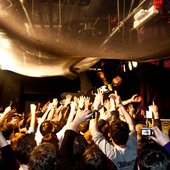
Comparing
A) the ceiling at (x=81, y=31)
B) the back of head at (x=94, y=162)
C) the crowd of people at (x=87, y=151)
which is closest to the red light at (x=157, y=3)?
the ceiling at (x=81, y=31)

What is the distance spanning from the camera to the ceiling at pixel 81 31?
132 inches

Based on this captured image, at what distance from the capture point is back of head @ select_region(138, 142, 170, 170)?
1682mm

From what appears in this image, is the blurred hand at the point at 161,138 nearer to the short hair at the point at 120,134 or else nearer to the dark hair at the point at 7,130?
the short hair at the point at 120,134

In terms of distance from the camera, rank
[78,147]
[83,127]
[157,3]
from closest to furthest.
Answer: [78,147]
[83,127]
[157,3]

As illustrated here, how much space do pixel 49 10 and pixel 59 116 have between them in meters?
2.32

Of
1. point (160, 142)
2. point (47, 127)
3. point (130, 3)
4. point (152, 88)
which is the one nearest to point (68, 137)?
point (160, 142)

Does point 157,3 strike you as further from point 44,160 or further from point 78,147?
point 44,160

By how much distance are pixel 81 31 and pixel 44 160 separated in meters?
2.14

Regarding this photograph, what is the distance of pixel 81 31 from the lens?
11.9ft

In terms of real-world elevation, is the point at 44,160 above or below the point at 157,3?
below

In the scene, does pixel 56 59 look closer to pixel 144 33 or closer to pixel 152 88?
pixel 144 33

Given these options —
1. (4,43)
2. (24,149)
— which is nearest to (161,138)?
(24,149)

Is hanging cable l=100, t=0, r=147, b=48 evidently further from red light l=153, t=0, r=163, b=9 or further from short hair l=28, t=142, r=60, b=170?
short hair l=28, t=142, r=60, b=170

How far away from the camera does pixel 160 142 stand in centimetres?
203
